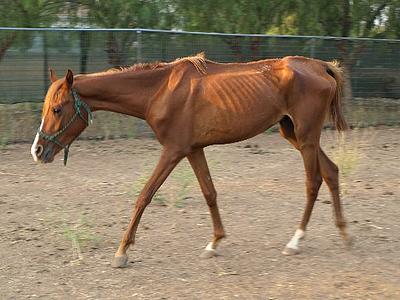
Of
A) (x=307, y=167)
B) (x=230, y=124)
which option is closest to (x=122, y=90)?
(x=230, y=124)

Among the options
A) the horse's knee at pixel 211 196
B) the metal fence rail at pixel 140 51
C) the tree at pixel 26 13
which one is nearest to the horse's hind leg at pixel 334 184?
the horse's knee at pixel 211 196

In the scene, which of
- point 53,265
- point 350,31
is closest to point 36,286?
point 53,265

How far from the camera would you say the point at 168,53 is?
11.1 meters

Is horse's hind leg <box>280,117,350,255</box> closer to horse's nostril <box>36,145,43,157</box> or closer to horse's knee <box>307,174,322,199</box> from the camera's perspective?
horse's knee <box>307,174,322,199</box>

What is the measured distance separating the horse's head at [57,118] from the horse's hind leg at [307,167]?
1866mm

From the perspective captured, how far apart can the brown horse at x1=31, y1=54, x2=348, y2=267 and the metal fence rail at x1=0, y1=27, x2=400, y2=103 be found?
233 inches

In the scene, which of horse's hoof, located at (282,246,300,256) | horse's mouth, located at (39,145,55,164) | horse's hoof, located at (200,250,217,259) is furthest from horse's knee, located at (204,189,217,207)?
horse's mouth, located at (39,145,55,164)

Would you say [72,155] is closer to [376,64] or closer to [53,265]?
[53,265]

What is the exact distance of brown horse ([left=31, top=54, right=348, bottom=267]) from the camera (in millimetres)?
4684

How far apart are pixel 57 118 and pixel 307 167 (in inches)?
85.2

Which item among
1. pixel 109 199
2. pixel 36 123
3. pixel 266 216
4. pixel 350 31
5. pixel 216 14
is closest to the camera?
pixel 266 216

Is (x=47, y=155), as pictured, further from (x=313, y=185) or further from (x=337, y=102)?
(x=337, y=102)

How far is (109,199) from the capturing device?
270 inches

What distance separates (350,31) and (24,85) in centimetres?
747
